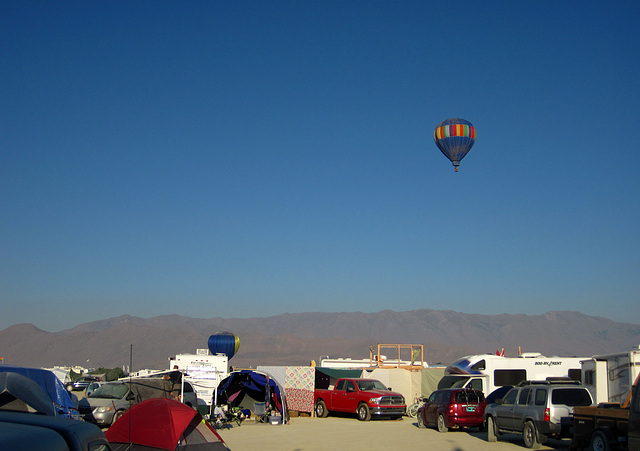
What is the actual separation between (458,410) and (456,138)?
2069cm

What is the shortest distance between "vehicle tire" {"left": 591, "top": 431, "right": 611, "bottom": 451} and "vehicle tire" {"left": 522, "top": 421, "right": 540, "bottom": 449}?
3.17m

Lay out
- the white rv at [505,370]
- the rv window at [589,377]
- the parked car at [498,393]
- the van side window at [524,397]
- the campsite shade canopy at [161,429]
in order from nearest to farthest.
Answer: the campsite shade canopy at [161,429], the van side window at [524,397], the rv window at [589,377], the parked car at [498,393], the white rv at [505,370]

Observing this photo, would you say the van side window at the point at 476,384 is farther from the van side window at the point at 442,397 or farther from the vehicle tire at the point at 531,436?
the vehicle tire at the point at 531,436

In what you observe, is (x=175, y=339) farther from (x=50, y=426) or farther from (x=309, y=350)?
(x=50, y=426)

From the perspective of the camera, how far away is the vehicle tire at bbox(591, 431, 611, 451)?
40.5ft

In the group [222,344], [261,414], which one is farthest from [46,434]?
[222,344]

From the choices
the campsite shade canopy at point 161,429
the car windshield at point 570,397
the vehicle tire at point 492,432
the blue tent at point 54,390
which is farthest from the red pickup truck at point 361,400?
the campsite shade canopy at point 161,429

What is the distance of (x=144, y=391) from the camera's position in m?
20.3

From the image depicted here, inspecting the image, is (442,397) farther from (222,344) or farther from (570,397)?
(222,344)

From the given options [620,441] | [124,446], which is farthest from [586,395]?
[124,446]

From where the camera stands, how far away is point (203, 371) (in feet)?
90.3

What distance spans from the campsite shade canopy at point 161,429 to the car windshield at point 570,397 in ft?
28.1

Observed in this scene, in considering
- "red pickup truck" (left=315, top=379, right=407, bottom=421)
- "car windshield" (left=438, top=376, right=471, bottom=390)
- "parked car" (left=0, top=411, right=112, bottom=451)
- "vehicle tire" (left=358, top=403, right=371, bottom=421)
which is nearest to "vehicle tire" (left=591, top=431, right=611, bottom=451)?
"parked car" (left=0, top=411, right=112, bottom=451)

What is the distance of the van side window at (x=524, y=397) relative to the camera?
1667cm
